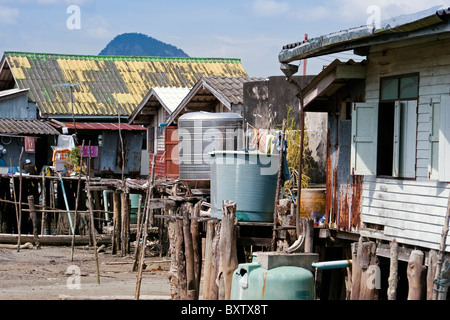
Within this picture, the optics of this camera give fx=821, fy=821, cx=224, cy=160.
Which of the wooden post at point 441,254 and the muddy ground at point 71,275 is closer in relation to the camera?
the wooden post at point 441,254

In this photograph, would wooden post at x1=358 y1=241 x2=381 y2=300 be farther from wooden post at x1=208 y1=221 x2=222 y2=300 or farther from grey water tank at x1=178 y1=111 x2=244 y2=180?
grey water tank at x1=178 y1=111 x2=244 y2=180

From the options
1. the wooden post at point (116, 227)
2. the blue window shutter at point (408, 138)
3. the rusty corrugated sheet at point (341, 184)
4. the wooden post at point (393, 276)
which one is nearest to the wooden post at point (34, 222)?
the wooden post at point (116, 227)

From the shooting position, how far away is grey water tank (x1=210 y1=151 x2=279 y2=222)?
14.1m

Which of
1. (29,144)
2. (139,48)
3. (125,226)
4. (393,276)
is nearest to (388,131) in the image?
(393,276)

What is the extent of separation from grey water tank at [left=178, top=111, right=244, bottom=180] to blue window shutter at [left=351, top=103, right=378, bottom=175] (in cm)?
483

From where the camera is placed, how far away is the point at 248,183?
14117 mm

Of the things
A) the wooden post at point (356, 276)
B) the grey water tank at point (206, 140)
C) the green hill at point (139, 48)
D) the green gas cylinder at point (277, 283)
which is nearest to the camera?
the green gas cylinder at point (277, 283)

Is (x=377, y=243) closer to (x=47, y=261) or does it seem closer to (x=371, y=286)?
(x=371, y=286)

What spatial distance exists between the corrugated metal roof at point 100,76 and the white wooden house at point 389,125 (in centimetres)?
1922

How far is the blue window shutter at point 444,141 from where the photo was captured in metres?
11.2

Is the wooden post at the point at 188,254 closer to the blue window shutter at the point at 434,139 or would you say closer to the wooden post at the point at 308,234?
the wooden post at the point at 308,234

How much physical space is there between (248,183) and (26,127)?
17.7 meters

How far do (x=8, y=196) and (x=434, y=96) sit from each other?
20515mm
